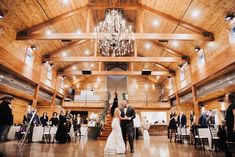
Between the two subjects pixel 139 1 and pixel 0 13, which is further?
pixel 139 1

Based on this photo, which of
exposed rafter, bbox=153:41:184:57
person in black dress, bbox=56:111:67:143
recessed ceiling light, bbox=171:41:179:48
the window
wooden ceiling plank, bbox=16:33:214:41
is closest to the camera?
person in black dress, bbox=56:111:67:143

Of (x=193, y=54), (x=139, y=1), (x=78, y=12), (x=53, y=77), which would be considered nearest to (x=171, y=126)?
(x=193, y=54)

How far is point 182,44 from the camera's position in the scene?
1034 cm

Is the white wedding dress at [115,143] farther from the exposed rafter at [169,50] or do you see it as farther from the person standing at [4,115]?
the exposed rafter at [169,50]

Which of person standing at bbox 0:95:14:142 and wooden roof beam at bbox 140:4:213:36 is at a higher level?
wooden roof beam at bbox 140:4:213:36

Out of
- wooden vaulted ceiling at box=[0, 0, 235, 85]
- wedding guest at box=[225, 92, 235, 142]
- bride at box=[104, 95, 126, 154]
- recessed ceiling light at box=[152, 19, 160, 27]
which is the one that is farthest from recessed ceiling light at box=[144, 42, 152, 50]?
wedding guest at box=[225, 92, 235, 142]

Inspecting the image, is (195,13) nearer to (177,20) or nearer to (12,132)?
(177,20)

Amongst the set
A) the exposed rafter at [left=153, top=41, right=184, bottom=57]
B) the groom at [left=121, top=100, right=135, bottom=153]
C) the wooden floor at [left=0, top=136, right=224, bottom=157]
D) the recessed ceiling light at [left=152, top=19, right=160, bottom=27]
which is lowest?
the wooden floor at [left=0, top=136, right=224, bottom=157]

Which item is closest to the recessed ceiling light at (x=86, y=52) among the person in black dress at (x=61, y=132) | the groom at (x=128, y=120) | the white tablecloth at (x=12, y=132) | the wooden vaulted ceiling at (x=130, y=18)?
the wooden vaulted ceiling at (x=130, y=18)

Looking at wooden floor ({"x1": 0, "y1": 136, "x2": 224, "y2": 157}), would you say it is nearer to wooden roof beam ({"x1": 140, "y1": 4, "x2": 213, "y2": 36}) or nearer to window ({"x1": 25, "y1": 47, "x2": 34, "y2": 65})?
window ({"x1": 25, "y1": 47, "x2": 34, "y2": 65})

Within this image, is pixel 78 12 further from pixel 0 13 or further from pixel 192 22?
pixel 192 22

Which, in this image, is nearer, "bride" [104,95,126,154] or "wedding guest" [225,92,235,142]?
"wedding guest" [225,92,235,142]

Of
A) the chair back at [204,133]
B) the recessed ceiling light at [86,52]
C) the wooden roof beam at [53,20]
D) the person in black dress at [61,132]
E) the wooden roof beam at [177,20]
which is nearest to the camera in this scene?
the chair back at [204,133]

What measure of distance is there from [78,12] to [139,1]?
3355 mm
